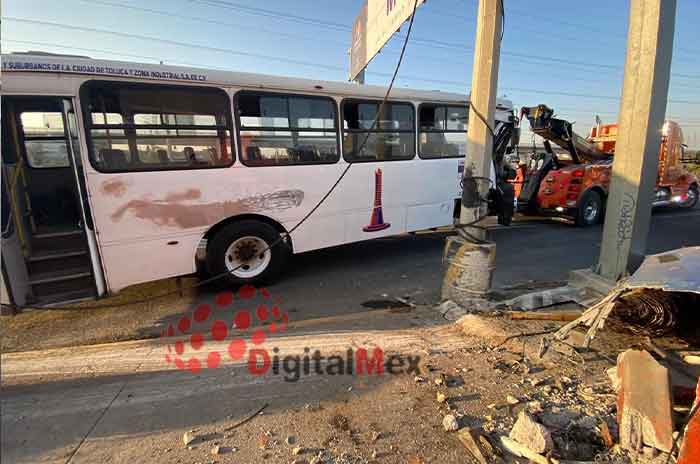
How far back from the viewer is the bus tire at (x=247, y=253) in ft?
15.3

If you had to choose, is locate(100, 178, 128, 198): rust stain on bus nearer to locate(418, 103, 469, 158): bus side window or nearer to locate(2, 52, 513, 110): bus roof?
locate(2, 52, 513, 110): bus roof

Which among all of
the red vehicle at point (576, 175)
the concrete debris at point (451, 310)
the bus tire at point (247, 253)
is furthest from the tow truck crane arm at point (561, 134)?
the bus tire at point (247, 253)

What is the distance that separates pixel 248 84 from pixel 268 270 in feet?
8.24

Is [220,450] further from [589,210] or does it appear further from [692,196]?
[692,196]

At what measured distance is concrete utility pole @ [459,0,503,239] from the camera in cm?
373

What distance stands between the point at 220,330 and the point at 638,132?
4961 mm

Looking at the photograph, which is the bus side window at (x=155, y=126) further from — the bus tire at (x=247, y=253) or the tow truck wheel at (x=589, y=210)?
the tow truck wheel at (x=589, y=210)

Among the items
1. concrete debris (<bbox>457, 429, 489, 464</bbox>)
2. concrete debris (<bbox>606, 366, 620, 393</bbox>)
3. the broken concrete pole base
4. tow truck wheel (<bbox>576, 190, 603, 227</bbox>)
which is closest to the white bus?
the broken concrete pole base

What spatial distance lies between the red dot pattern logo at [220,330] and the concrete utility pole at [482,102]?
250 cm

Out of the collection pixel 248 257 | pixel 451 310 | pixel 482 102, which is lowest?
pixel 451 310

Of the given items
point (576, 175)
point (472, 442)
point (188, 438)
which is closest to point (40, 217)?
point (188, 438)

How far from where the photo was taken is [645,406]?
2.02 meters

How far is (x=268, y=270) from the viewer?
5094 mm

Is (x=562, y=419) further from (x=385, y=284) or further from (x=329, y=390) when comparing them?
(x=385, y=284)
